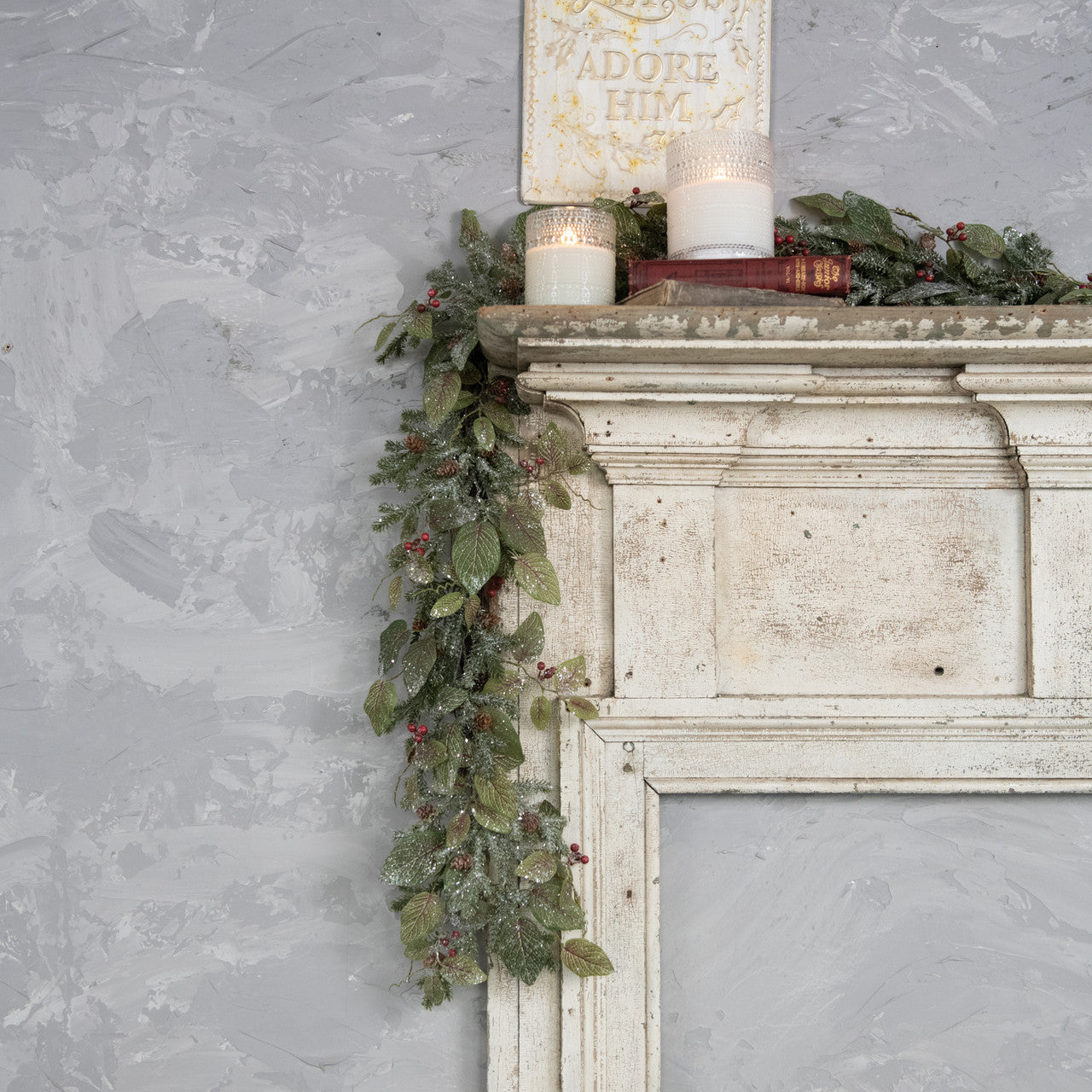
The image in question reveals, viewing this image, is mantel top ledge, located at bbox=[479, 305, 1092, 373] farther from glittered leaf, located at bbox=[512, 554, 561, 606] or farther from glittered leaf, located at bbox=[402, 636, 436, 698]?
glittered leaf, located at bbox=[402, 636, 436, 698]

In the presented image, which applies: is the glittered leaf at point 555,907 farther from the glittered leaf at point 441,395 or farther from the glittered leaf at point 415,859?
the glittered leaf at point 441,395

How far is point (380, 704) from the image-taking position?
0.89 m

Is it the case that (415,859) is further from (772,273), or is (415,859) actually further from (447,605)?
(772,273)

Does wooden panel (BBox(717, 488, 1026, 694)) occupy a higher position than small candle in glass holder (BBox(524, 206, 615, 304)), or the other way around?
small candle in glass holder (BBox(524, 206, 615, 304))

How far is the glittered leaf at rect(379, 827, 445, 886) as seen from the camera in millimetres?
880

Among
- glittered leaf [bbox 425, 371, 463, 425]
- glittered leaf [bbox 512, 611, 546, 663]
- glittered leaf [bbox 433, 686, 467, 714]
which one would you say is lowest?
glittered leaf [bbox 433, 686, 467, 714]

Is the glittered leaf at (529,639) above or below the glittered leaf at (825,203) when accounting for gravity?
below

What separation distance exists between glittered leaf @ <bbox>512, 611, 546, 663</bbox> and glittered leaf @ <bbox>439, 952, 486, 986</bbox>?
0.31 meters

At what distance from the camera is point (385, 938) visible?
0.98 meters

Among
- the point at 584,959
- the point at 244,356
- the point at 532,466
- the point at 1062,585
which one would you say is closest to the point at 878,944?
the point at 584,959

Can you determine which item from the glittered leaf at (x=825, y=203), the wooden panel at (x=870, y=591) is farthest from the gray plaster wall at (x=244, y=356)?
the wooden panel at (x=870, y=591)

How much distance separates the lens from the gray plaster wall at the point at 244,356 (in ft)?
3.21

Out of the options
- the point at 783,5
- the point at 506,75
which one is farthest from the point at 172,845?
the point at 783,5

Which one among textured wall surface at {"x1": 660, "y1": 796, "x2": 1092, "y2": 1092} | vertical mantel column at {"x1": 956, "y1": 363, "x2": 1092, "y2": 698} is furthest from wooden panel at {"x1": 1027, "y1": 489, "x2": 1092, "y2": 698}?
textured wall surface at {"x1": 660, "y1": 796, "x2": 1092, "y2": 1092}
